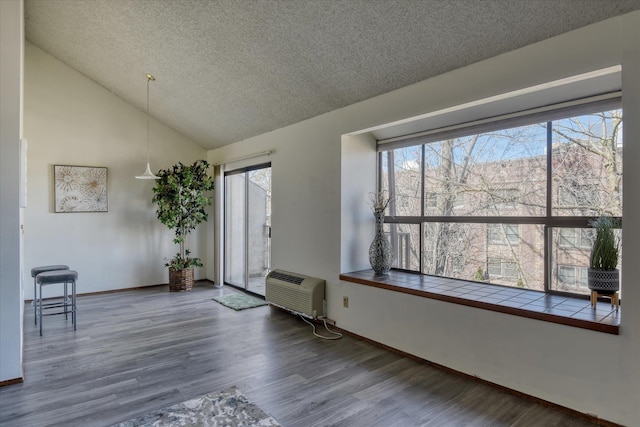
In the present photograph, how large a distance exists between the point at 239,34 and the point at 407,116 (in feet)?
5.48

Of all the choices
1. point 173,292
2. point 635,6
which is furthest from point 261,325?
point 635,6

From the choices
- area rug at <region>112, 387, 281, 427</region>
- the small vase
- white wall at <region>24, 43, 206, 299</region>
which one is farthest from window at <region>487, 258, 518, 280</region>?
white wall at <region>24, 43, 206, 299</region>

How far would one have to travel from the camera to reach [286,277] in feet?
14.4

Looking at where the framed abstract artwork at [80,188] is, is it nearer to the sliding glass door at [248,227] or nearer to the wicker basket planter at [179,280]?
the wicker basket planter at [179,280]

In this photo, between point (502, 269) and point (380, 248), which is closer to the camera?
point (502, 269)

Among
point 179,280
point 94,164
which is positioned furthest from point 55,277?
point 94,164

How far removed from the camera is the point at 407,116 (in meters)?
3.18

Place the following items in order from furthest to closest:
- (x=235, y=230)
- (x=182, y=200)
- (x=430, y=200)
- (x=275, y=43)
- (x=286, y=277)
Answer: (x=235, y=230) < (x=182, y=200) < (x=286, y=277) < (x=430, y=200) < (x=275, y=43)

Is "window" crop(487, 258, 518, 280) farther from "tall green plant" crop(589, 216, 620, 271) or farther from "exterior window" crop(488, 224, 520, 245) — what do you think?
"tall green plant" crop(589, 216, 620, 271)

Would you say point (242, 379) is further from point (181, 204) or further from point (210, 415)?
point (181, 204)

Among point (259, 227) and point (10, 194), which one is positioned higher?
point (10, 194)

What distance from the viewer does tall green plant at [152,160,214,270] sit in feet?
18.3

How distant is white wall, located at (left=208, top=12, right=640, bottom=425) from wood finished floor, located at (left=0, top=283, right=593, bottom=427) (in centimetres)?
19

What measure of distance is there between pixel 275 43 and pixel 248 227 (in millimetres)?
3089
